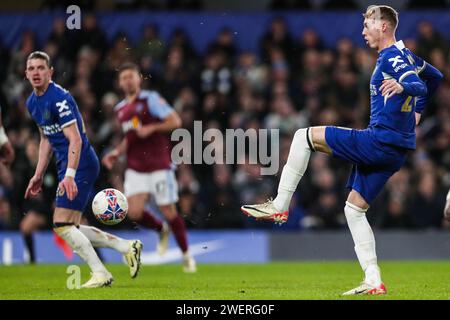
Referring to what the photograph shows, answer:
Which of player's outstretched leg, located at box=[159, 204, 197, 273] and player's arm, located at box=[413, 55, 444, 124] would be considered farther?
player's outstretched leg, located at box=[159, 204, 197, 273]

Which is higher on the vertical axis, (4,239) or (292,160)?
(292,160)

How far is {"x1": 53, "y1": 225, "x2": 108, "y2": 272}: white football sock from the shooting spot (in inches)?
373

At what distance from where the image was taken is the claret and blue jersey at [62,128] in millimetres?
9500

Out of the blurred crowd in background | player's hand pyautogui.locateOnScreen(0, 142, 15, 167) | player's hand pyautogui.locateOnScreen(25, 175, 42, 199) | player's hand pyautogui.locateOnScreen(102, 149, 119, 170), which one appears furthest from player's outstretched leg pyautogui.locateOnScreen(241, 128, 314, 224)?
the blurred crowd in background

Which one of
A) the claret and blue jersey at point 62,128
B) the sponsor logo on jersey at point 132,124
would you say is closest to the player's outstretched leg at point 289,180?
the claret and blue jersey at point 62,128

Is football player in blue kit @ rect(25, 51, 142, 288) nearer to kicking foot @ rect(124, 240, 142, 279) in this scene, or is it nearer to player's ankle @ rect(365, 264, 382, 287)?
kicking foot @ rect(124, 240, 142, 279)

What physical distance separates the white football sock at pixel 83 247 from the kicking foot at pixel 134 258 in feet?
0.99

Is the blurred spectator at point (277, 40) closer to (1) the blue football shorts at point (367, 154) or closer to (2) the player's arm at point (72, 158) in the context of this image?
(2) the player's arm at point (72, 158)

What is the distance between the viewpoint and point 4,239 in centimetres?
1500

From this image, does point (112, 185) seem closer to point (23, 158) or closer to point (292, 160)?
point (23, 158)
